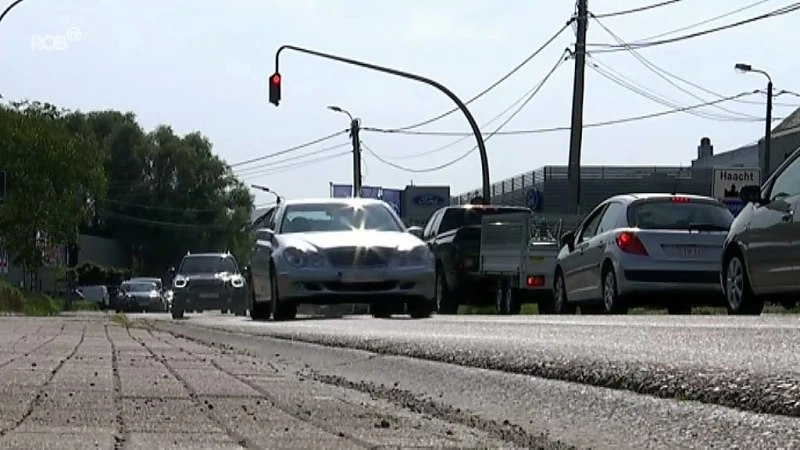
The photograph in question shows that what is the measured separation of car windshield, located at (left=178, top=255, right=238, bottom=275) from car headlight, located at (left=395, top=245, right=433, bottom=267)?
760 inches

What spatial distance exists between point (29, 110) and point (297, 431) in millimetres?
57670

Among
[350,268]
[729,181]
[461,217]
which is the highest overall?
[729,181]

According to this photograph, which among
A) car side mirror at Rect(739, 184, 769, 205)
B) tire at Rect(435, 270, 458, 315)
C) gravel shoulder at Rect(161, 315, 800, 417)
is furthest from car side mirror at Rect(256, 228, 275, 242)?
gravel shoulder at Rect(161, 315, 800, 417)

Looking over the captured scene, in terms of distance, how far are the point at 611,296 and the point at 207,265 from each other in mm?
19545

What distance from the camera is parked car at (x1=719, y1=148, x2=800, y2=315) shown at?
44.6 ft

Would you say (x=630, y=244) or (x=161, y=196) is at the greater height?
(x=161, y=196)

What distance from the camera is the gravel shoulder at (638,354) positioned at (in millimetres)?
4820

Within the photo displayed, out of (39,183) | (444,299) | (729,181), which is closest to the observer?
(444,299)

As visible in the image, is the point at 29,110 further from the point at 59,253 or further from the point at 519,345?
the point at 519,345

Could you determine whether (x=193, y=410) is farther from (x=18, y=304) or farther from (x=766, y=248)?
(x=18, y=304)

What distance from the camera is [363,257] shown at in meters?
16.8

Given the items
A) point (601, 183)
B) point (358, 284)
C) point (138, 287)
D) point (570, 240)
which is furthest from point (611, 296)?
point (138, 287)

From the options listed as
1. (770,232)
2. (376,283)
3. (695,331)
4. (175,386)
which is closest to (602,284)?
(376,283)

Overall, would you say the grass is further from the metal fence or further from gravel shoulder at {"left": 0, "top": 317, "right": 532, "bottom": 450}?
gravel shoulder at {"left": 0, "top": 317, "right": 532, "bottom": 450}
